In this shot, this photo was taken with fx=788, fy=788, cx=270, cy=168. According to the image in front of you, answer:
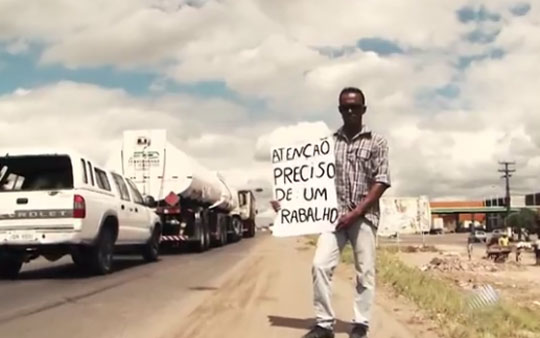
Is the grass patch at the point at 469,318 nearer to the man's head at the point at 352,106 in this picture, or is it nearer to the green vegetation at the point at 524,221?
the man's head at the point at 352,106

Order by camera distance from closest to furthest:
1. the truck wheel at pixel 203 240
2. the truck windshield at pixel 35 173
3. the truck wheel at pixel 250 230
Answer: the truck windshield at pixel 35 173 → the truck wheel at pixel 203 240 → the truck wheel at pixel 250 230

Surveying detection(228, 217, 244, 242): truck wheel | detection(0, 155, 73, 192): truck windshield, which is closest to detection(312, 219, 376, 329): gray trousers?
detection(0, 155, 73, 192): truck windshield

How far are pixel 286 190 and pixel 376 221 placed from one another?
101 cm

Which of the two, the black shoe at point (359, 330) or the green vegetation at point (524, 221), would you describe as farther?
the green vegetation at point (524, 221)

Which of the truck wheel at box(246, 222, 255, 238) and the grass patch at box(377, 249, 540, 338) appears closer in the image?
the grass patch at box(377, 249, 540, 338)

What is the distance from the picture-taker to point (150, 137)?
76.9 feet

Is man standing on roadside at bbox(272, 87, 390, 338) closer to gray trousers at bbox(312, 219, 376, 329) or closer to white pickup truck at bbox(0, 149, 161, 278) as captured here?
gray trousers at bbox(312, 219, 376, 329)

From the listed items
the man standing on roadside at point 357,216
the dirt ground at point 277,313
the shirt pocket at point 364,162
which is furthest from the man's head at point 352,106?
the dirt ground at point 277,313

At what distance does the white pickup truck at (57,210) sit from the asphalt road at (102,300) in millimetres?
492

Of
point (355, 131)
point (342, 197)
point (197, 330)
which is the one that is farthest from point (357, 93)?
point (197, 330)

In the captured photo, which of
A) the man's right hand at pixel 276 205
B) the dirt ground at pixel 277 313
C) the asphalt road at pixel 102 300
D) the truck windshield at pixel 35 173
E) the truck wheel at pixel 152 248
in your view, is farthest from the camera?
the truck wheel at pixel 152 248

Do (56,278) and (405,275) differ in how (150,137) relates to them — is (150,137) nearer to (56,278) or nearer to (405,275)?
(56,278)

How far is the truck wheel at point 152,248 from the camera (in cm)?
1812

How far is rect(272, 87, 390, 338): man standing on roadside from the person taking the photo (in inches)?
257
